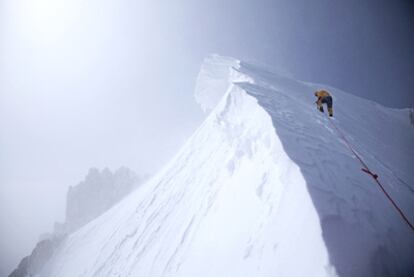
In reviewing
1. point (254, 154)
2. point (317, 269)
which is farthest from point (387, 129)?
point (317, 269)

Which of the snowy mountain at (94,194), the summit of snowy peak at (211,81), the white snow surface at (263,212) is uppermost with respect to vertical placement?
the summit of snowy peak at (211,81)

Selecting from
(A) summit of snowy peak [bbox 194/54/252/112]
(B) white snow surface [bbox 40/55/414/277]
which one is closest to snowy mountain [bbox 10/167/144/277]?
(A) summit of snowy peak [bbox 194/54/252/112]

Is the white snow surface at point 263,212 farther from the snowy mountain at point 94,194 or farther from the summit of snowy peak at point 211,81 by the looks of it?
the snowy mountain at point 94,194

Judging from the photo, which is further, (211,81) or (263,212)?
(211,81)

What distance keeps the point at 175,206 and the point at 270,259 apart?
6.57m

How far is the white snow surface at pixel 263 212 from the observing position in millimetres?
4840

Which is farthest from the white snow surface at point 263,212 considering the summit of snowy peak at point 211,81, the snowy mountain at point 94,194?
the snowy mountain at point 94,194

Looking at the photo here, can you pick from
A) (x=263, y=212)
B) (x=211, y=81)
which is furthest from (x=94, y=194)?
(x=263, y=212)

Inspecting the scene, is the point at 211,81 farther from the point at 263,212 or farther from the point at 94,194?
Result: the point at 94,194

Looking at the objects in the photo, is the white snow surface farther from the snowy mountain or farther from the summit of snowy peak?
the snowy mountain

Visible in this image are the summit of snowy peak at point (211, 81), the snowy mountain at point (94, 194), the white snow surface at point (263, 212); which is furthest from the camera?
the snowy mountain at point (94, 194)

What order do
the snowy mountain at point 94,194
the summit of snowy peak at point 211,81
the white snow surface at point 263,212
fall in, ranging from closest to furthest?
the white snow surface at point 263,212, the summit of snowy peak at point 211,81, the snowy mountain at point 94,194

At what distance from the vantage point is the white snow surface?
4.84 m

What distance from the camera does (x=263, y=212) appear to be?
6320mm
